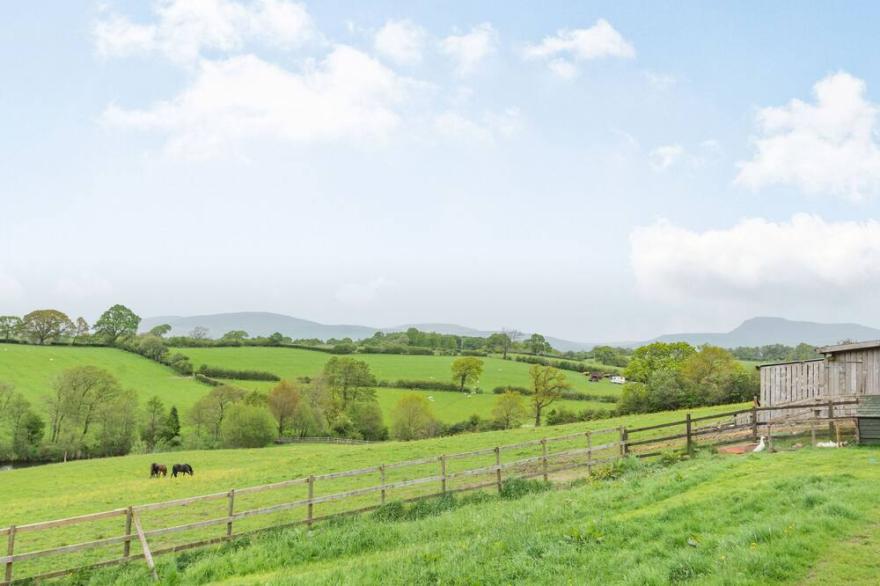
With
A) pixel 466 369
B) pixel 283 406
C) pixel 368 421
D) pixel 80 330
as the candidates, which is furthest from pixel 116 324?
pixel 466 369

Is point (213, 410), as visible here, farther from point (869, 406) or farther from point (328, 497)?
point (869, 406)

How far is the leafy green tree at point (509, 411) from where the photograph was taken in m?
65.2

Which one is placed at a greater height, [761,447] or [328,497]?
[761,447]

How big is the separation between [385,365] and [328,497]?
270 ft

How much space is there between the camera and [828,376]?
2203 centimetres

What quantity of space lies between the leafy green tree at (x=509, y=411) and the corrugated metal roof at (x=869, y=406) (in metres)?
49.7

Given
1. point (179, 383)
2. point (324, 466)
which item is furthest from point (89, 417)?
→ point (324, 466)

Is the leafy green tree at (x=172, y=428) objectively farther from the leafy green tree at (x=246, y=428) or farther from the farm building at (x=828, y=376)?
the farm building at (x=828, y=376)

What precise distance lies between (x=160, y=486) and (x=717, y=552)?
86.0 feet

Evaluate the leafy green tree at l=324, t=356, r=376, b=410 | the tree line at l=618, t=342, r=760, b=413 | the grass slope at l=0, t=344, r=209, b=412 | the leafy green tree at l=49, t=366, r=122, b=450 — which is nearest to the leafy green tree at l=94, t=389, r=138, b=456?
the leafy green tree at l=49, t=366, r=122, b=450

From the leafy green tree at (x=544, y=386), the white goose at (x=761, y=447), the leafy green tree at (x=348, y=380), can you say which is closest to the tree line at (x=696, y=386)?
the leafy green tree at (x=544, y=386)

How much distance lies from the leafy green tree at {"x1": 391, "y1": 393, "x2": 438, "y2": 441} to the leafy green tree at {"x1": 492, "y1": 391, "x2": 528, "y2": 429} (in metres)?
7.59

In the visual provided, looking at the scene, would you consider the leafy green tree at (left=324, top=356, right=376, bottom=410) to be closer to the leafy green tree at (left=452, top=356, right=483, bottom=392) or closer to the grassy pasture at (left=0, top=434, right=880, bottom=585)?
the leafy green tree at (left=452, top=356, right=483, bottom=392)

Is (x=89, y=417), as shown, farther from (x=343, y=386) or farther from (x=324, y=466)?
(x=324, y=466)
